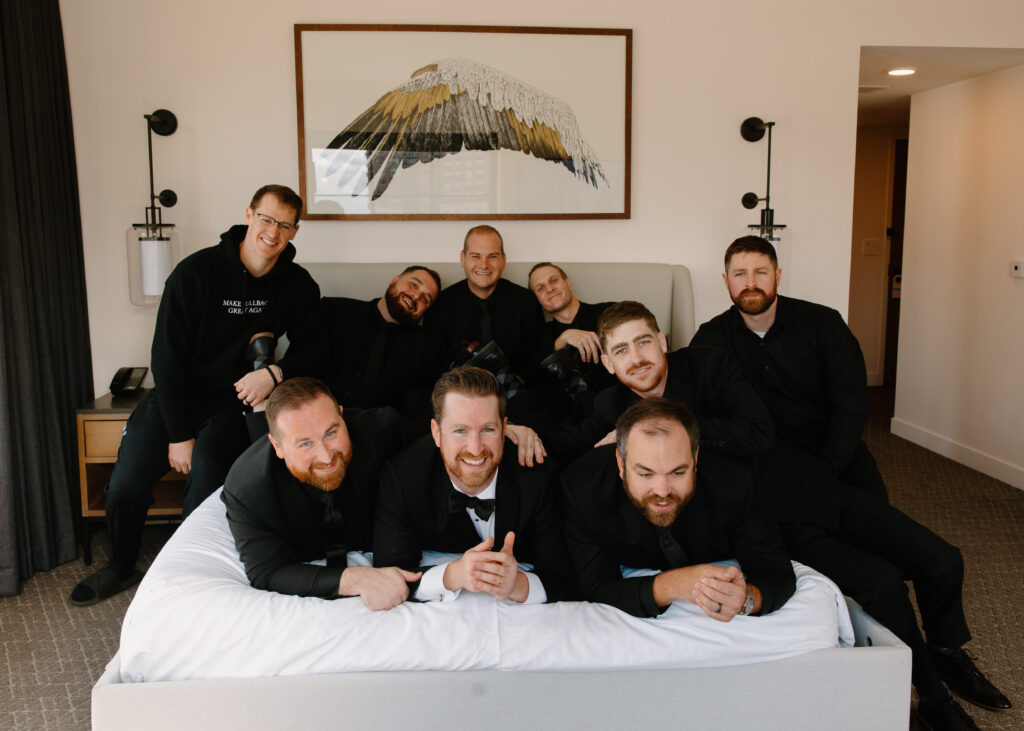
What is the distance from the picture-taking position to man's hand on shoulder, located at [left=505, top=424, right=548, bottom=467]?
2166 millimetres

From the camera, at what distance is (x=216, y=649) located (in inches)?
70.2

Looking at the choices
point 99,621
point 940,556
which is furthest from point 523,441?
point 99,621

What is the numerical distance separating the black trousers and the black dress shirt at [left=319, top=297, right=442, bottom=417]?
1.56 meters

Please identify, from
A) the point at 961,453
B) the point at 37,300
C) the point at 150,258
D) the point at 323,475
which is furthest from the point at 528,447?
the point at 961,453

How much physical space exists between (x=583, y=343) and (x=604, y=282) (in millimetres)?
776

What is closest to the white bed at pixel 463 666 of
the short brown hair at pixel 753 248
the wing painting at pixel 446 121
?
the short brown hair at pixel 753 248

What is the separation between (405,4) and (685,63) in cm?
132

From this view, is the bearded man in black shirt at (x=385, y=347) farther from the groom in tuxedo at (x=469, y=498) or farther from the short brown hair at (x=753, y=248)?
the short brown hair at (x=753, y=248)

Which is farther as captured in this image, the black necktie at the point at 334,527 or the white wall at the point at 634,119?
the white wall at the point at 634,119

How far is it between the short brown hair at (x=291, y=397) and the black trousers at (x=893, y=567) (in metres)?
1.29

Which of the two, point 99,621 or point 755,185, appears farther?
point 755,185

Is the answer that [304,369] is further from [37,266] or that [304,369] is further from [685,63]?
[685,63]

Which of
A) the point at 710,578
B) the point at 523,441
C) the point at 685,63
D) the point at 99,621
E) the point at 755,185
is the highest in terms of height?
the point at 685,63

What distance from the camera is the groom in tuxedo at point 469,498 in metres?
1.99
